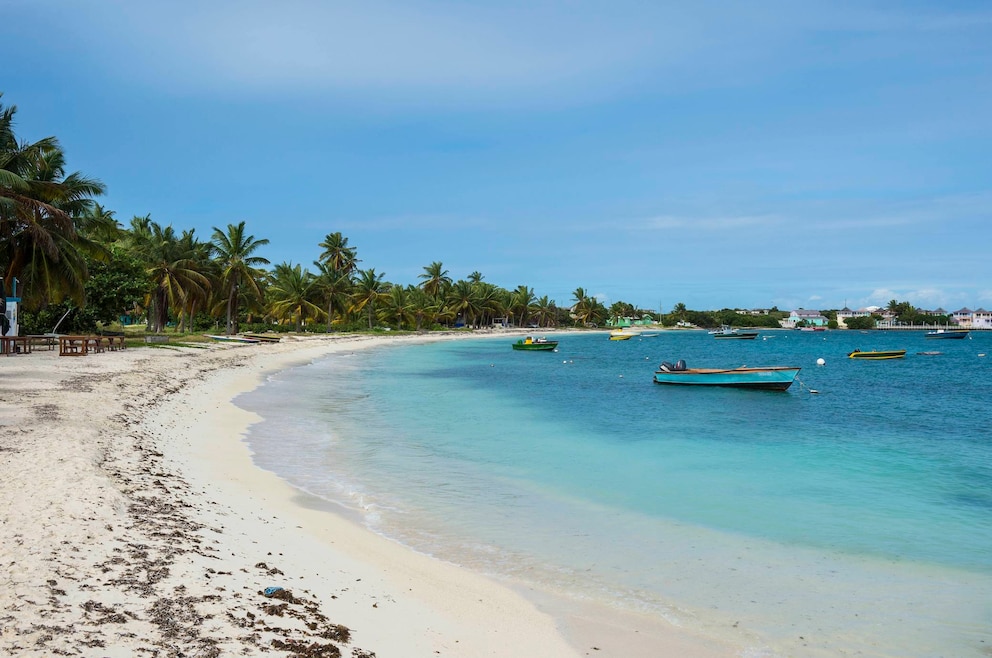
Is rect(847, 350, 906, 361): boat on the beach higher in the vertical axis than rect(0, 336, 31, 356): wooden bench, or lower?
lower

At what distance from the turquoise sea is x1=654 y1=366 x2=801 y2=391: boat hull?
457 centimetres

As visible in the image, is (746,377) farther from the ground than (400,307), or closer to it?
closer to it

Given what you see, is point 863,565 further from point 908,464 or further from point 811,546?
point 908,464

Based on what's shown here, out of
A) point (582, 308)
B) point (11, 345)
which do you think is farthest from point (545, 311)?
point (11, 345)

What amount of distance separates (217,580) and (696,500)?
26.0 feet

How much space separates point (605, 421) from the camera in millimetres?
20406

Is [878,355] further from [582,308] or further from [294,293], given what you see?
[582,308]

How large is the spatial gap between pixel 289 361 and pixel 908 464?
3227 cm

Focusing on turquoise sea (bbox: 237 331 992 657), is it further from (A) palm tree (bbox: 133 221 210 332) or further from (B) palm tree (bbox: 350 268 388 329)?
(B) palm tree (bbox: 350 268 388 329)

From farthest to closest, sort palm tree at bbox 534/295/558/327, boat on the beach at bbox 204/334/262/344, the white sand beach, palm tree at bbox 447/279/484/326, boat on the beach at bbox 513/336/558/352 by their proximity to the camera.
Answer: palm tree at bbox 534/295/558/327
palm tree at bbox 447/279/484/326
boat on the beach at bbox 513/336/558/352
boat on the beach at bbox 204/334/262/344
the white sand beach

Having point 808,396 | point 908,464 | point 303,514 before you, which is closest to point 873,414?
point 808,396

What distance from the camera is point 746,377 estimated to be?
1159 inches

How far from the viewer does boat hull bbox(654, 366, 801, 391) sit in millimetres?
29141

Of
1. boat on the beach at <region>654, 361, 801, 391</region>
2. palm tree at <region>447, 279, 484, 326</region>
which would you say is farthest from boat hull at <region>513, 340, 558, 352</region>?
palm tree at <region>447, 279, 484, 326</region>
